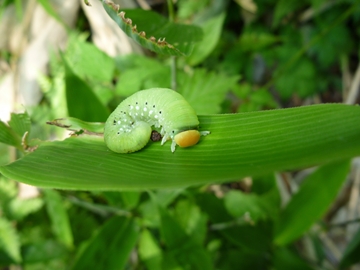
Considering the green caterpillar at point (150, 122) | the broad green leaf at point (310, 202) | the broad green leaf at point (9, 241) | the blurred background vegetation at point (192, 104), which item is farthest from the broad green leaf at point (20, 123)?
the broad green leaf at point (310, 202)

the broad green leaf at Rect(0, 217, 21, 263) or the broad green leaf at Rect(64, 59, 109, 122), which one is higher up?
the broad green leaf at Rect(64, 59, 109, 122)

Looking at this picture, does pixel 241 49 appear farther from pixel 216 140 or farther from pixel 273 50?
pixel 216 140

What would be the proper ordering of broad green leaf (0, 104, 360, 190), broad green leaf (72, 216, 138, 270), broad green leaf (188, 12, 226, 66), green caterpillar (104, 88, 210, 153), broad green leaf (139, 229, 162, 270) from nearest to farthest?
broad green leaf (0, 104, 360, 190) < green caterpillar (104, 88, 210, 153) < broad green leaf (72, 216, 138, 270) < broad green leaf (139, 229, 162, 270) < broad green leaf (188, 12, 226, 66)

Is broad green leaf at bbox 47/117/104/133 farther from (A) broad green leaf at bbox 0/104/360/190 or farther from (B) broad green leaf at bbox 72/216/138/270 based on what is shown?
(B) broad green leaf at bbox 72/216/138/270

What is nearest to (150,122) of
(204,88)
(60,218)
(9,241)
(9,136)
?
(9,136)

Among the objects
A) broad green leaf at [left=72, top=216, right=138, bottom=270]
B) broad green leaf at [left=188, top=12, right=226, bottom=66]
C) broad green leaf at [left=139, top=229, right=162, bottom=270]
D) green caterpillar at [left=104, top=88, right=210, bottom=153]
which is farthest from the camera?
broad green leaf at [left=188, top=12, right=226, bottom=66]

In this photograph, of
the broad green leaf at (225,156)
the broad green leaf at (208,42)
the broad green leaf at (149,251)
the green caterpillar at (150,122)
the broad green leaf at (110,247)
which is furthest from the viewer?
the broad green leaf at (208,42)

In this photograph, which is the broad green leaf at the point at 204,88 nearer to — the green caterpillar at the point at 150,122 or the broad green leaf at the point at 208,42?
the broad green leaf at the point at 208,42

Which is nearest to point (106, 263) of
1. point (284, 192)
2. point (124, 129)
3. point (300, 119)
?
point (124, 129)

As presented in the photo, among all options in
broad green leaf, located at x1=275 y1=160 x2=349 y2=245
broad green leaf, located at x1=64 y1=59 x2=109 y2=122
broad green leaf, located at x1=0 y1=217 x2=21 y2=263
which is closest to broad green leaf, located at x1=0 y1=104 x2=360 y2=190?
broad green leaf, located at x1=64 y1=59 x2=109 y2=122
